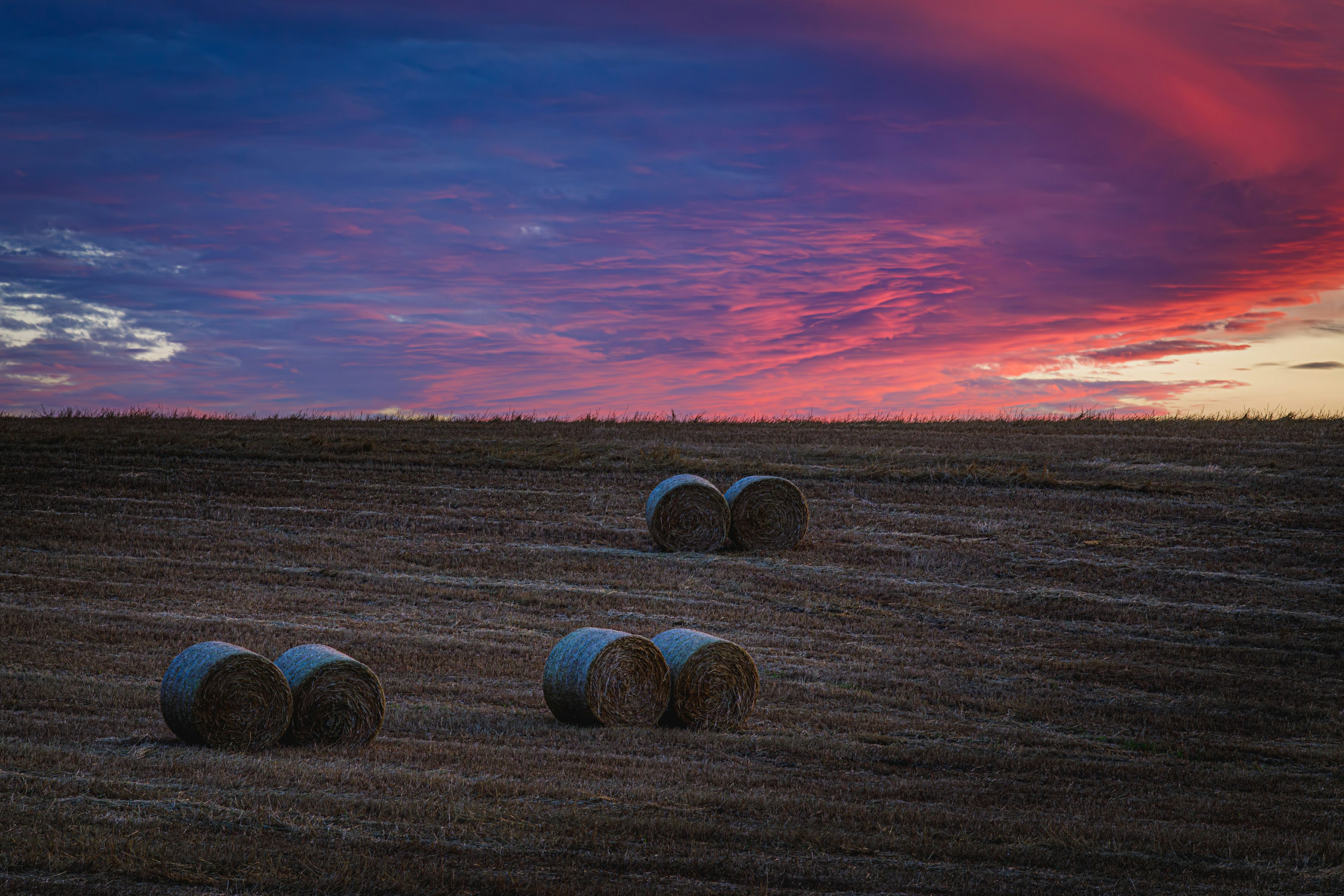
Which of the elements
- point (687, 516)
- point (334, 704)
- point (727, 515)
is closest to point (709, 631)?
point (687, 516)

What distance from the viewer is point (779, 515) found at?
2047cm

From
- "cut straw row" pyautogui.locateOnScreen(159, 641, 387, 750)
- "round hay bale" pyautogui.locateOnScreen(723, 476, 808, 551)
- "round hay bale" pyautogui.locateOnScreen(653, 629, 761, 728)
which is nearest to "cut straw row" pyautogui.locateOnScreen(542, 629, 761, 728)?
"round hay bale" pyautogui.locateOnScreen(653, 629, 761, 728)

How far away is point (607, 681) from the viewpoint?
34.5 ft

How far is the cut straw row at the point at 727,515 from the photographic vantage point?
19969 millimetres

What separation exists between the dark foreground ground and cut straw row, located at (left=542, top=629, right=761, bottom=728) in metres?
0.33

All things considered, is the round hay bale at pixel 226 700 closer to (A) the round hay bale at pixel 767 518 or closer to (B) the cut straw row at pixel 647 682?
(B) the cut straw row at pixel 647 682

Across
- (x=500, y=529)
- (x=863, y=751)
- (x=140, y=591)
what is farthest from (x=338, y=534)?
(x=863, y=751)

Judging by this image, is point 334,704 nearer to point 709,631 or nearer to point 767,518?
point 709,631

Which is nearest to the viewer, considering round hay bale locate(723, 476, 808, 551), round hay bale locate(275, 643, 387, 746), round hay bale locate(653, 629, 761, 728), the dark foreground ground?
the dark foreground ground

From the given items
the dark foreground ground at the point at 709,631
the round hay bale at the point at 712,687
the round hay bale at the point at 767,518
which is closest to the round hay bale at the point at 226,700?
the dark foreground ground at the point at 709,631

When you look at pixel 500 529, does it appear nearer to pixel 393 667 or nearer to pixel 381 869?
pixel 393 667

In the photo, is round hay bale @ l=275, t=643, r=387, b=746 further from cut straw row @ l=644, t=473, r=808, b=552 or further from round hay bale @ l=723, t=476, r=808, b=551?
round hay bale @ l=723, t=476, r=808, b=551

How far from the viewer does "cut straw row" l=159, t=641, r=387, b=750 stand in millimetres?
8953

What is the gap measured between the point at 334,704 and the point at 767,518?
475 inches
